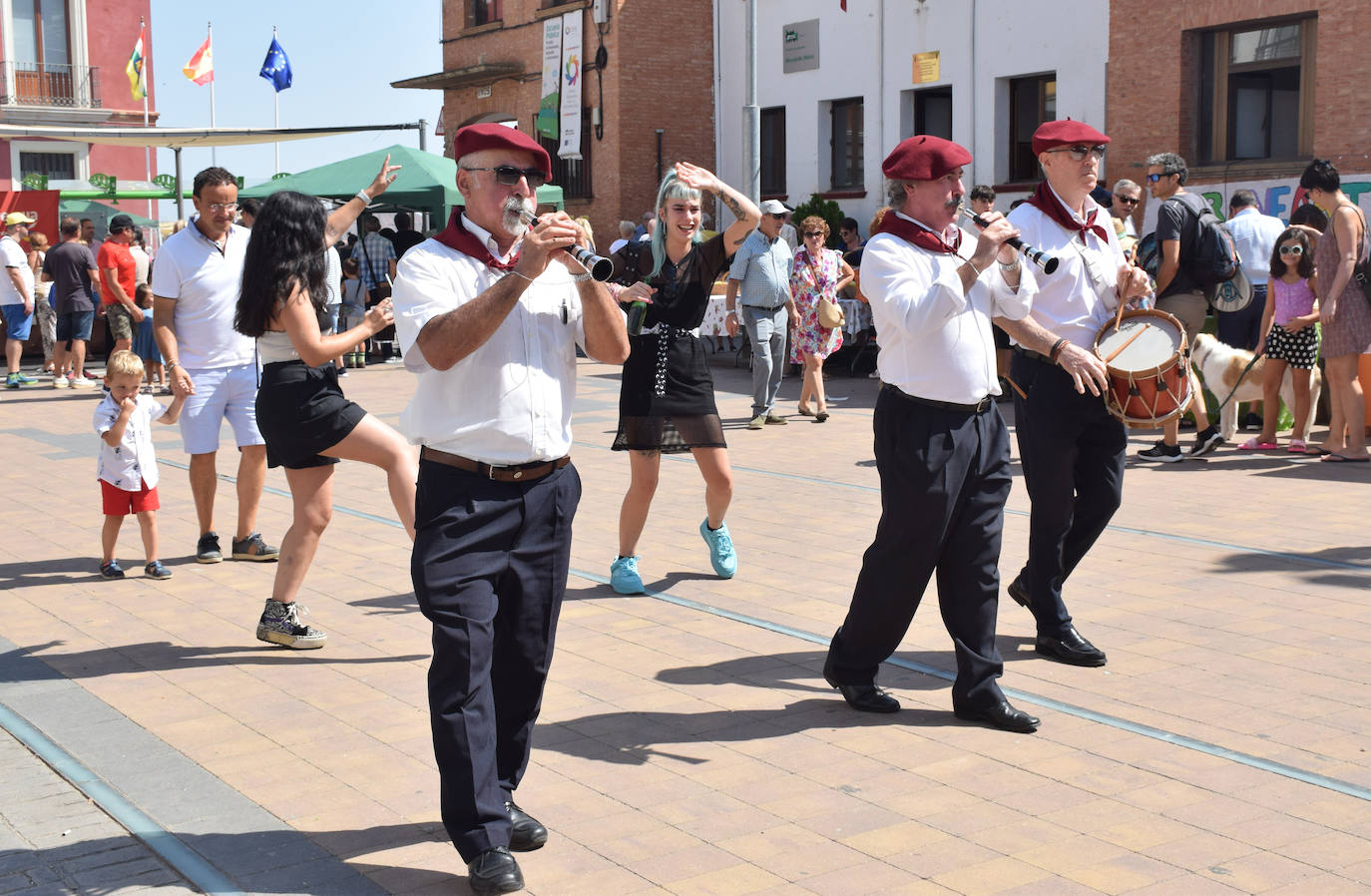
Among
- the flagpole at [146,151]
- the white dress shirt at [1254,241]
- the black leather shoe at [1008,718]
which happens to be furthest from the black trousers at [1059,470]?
the flagpole at [146,151]

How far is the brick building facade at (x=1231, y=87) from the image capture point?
1642cm

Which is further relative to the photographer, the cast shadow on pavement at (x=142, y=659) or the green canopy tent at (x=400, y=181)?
the green canopy tent at (x=400, y=181)

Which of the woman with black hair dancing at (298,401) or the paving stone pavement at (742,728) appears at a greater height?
the woman with black hair dancing at (298,401)

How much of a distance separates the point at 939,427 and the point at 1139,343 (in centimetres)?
122

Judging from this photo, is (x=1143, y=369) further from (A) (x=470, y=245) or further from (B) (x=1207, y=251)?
(B) (x=1207, y=251)

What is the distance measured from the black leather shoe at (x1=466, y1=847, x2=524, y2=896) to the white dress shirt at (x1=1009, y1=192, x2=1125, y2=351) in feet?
9.83

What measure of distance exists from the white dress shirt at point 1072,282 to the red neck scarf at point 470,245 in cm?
245

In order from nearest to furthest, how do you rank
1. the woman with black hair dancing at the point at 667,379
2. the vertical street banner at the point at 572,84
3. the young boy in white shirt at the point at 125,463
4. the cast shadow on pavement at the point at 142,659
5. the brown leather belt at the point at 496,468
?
the brown leather belt at the point at 496,468 < the cast shadow on pavement at the point at 142,659 < the woman with black hair dancing at the point at 667,379 < the young boy in white shirt at the point at 125,463 < the vertical street banner at the point at 572,84

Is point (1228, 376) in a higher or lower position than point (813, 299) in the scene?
lower

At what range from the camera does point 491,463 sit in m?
3.98

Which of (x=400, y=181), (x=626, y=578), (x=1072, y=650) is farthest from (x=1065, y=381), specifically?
(x=400, y=181)

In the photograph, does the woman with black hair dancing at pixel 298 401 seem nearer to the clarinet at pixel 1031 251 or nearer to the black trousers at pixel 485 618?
the black trousers at pixel 485 618

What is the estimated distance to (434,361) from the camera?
3.80 m

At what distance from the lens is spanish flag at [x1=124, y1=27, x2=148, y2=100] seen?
45781mm
